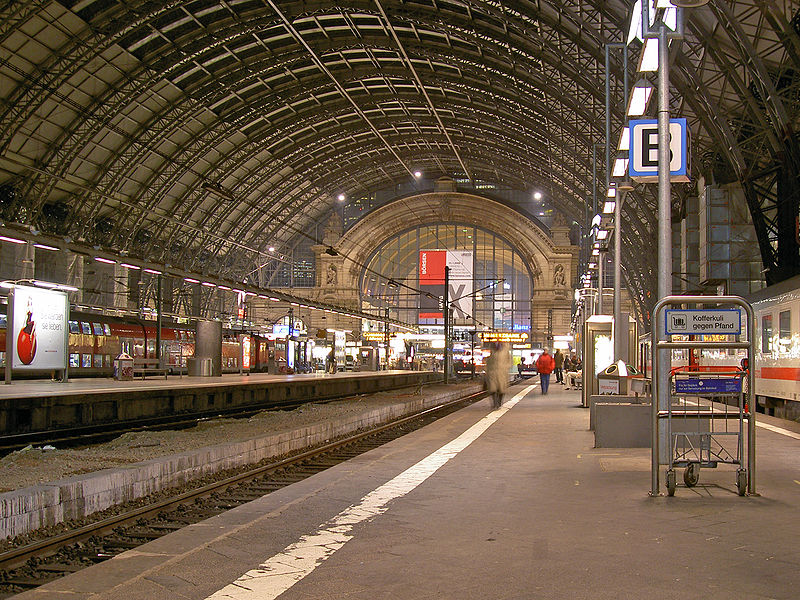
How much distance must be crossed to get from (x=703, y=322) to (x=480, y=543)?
138 inches

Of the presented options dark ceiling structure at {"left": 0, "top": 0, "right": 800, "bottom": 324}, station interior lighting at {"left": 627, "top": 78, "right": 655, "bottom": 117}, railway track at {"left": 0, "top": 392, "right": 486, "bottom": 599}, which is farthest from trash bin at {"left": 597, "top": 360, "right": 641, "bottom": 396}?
dark ceiling structure at {"left": 0, "top": 0, "right": 800, "bottom": 324}

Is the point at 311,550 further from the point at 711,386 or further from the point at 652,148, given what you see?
the point at 652,148

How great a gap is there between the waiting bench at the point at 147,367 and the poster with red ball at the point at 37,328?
6.55 m

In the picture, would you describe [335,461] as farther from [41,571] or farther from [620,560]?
[620,560]

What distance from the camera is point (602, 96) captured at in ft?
120

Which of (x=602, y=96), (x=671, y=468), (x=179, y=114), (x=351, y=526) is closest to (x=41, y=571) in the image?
(x=351, y=526)

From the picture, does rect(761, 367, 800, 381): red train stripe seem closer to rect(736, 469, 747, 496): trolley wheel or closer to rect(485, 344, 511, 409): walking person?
rect(485, 344, 511, 409): walking person

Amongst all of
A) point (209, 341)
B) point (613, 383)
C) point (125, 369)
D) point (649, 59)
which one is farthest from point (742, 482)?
point (209, 341)

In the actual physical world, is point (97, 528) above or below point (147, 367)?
below

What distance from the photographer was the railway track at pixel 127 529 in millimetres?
6508

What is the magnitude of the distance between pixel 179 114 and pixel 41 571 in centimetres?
4261

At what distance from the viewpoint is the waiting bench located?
97.8 feet

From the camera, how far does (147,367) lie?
37.2m

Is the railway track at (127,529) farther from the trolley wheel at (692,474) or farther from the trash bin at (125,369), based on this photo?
the trash bin at (125,369)
